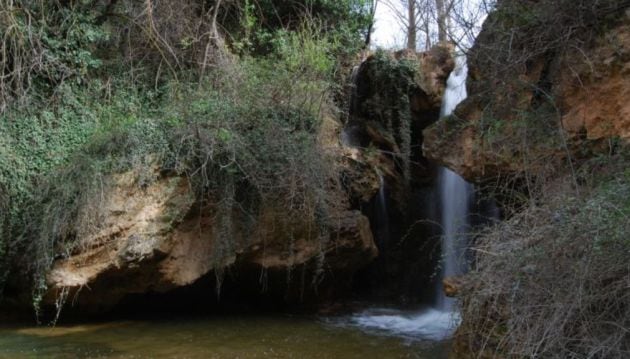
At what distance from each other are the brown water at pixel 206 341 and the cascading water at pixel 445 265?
56 cm

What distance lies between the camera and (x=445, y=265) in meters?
8.62

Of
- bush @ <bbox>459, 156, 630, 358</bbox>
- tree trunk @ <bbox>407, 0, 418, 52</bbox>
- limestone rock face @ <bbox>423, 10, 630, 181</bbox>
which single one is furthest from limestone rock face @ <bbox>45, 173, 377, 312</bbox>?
tree trunk @ <bbox>407, 0, 418, 52</bbox>

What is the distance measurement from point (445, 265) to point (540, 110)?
11.3ft

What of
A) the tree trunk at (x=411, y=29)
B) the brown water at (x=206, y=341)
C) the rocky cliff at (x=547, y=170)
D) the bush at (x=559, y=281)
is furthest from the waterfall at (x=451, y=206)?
the tree trunk at (x=411, y=29)

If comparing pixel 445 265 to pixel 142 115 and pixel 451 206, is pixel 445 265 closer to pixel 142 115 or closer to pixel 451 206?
pixel 451 206

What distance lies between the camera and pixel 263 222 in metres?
7.36

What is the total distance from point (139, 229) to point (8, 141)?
210 cm

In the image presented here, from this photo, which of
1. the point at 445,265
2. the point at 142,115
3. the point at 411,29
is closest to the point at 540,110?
the point at 445,265

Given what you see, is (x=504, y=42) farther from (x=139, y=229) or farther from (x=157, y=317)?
(x=157, y=317)

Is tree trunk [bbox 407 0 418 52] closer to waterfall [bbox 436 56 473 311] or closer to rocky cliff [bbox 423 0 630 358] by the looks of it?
waterfall [bbox 436 56 473 311]

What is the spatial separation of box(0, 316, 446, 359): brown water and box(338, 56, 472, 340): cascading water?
555 mm

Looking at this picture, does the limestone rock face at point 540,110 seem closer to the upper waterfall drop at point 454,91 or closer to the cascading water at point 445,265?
the cascading water at point 445,265

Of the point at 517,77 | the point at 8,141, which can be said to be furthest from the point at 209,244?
the point at 517,77

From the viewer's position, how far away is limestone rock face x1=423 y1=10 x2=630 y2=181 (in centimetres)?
532
